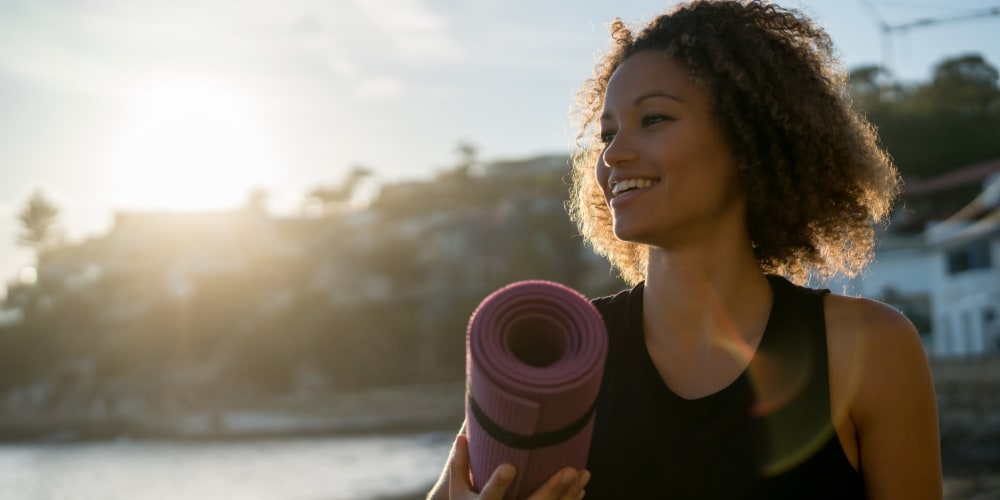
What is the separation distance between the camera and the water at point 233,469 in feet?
112

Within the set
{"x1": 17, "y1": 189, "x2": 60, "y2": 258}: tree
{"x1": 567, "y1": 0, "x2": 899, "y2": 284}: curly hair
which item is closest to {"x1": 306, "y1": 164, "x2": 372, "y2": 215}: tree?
{"x1": 17, "y1": 189, "x2": 60, "y2": 258}: tree

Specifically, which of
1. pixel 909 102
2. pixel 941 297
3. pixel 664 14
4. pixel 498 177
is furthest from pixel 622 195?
pixel 498 177

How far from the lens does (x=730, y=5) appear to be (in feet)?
7.97

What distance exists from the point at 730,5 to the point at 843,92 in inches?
15.1

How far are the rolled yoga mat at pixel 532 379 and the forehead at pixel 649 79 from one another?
65cm

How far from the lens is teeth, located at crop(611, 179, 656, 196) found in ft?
7.07

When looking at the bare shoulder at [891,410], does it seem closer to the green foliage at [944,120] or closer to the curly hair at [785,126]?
the curly hair at [785,126]

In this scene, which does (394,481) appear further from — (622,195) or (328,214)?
(328,214)

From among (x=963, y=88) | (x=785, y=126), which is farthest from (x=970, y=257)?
(x=785, y=126)

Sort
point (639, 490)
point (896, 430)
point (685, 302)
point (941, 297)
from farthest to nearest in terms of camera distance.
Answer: point (941, 297), point (685, 302), point (639, 490), point (896, 430)

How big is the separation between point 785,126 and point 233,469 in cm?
4083

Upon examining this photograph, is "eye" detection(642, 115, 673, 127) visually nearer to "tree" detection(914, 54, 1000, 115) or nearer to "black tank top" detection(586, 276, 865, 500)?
"black tank top" detection(586, 276, 865, 500)

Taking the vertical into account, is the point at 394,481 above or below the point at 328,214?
below

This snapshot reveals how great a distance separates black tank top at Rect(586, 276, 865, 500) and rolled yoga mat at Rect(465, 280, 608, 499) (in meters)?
0.40
